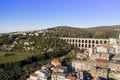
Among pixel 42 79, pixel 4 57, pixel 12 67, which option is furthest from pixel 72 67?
pixel 4 57

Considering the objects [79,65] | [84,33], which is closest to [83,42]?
[84,33]

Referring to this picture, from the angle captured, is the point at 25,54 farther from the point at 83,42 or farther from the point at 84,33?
the point at 84,33

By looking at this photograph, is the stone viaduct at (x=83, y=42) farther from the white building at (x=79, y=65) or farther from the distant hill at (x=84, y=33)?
the white building at (x=79, y=65)

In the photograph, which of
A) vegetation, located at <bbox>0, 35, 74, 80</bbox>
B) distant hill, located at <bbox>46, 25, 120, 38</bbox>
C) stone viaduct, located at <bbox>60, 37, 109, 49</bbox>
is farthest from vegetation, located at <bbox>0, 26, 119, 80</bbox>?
stone viaduct, located at <bbox>60, 37, 109, 49</bbox>

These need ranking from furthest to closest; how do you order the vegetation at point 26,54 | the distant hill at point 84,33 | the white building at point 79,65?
the distant hill at point 84,33, the vegetation at point 26,54, the white building at point 79,65

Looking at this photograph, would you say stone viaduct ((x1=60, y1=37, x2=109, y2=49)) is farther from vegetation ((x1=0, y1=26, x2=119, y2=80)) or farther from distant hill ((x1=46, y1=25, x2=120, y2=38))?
distant hill ((x1=46, y1=25, x2=120, y2=38))

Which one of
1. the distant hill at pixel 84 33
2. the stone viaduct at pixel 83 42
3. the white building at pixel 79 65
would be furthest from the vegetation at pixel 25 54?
the distant hill at pixel 84 33

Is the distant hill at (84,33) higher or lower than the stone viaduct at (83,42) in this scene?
higher

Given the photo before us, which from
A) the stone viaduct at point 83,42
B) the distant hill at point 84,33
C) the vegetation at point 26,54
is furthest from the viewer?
the distant hill at point 84,33

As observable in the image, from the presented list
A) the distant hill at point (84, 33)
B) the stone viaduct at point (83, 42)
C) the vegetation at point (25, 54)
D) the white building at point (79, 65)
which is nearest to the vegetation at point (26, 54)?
the vegetation at point (25, 54)

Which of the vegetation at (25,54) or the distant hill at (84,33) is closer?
the vegetation at (25,54)

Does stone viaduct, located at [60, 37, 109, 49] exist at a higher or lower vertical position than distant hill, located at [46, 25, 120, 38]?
lower

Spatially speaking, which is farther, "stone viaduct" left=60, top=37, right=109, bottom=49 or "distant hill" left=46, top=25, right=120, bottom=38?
"distant hill" left=46, top=25, right=120, bottom=38
